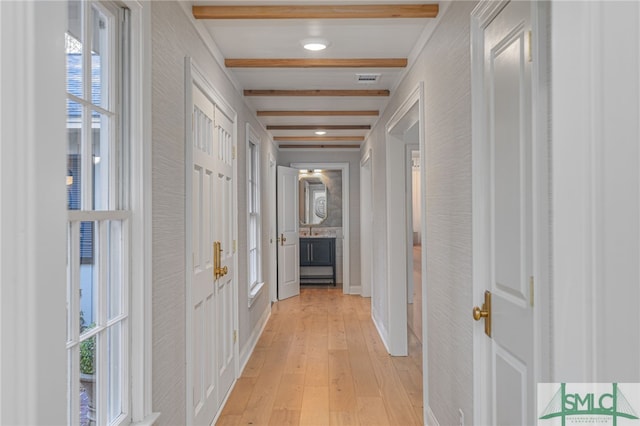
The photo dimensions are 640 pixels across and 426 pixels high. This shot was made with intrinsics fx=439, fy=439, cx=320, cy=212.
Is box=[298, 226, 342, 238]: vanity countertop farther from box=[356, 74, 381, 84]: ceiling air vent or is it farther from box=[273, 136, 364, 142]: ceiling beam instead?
box=[356, 74, 381, 84]: ceiling air vent

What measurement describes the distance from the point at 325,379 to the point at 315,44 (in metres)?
2.50

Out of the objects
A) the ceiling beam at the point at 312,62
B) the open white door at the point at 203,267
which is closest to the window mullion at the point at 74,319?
the open white door at the point at 203,267

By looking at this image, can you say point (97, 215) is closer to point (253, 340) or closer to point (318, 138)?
point (253, 340)

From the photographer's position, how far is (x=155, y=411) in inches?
70.2

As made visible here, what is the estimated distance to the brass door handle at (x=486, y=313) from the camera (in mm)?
1671

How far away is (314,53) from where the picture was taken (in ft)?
9.93

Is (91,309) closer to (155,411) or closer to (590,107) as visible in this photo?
(155,411)

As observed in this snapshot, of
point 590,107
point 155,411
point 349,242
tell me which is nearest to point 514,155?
point 590,107

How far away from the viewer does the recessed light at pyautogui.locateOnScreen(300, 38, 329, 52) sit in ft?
9.09

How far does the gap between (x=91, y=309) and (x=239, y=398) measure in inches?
79.8

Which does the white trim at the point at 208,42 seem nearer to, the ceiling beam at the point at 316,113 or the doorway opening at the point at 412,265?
the ceiling beam at the point at 316,113

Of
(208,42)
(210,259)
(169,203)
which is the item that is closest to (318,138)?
(208,42)

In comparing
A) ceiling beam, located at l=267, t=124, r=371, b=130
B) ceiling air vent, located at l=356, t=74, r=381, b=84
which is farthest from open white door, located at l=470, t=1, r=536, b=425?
ceiling beam, located at l=267, t=124, r=371, b=130

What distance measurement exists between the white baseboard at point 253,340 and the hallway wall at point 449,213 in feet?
5.66
